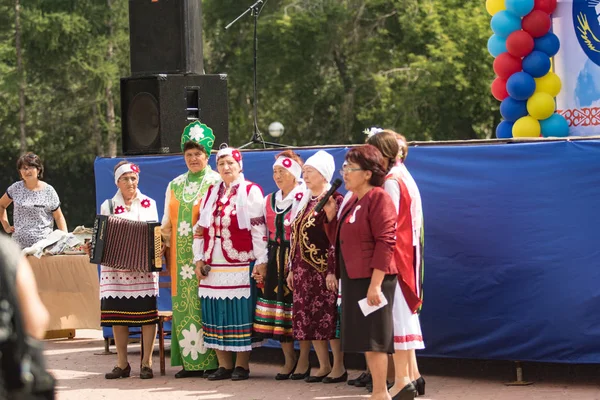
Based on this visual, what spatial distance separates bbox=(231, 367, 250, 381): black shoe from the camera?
7.74 metres

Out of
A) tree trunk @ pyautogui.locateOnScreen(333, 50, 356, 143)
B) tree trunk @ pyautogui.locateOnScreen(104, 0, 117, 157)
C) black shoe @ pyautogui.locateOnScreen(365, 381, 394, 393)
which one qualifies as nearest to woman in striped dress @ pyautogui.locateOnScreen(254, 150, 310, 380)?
black shoe @ pyautogui.locateOnScreen(365, 381, 394, 393)

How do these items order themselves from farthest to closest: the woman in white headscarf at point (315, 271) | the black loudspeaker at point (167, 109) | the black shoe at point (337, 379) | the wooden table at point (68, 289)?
the wooden table at point (68, 289) → the black loudspeaker at point (167, 109) → the black shoe at point (337, 379) → the woman in white headscarf at point (315, 271)

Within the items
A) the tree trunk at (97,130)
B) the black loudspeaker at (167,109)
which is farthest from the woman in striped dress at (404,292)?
the tree trunk at (97,130)

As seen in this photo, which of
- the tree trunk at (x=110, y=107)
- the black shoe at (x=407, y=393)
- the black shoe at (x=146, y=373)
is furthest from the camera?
the tree trunk at (x=110, y=107)

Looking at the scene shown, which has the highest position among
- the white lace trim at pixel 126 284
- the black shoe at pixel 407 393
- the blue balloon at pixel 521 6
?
the blue balloon at pixel 521 6

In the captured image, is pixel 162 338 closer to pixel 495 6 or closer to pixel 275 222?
pixel 275 222

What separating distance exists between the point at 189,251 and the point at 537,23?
10.5 ft

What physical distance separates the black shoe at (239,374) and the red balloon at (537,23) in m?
3.42

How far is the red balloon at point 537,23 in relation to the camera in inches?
335

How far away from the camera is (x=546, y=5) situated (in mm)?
8555

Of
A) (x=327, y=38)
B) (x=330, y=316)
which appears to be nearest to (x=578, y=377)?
(x=330, y=316)

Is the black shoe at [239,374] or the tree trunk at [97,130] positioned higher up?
the tree trunk at [97,130]

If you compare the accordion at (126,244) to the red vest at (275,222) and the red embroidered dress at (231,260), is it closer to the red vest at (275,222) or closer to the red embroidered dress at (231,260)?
the red embroidered dress at (231,260)

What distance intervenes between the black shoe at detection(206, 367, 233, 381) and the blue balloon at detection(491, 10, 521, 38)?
3455 millimetres
